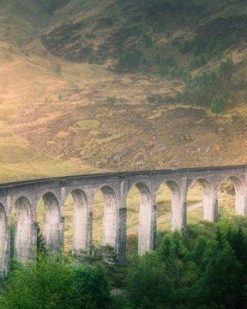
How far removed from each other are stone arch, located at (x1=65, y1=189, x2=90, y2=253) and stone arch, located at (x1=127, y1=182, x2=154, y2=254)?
32.1ft

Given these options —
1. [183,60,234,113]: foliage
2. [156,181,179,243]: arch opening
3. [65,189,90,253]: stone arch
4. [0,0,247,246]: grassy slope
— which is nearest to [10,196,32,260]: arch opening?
[65,189,90,253]: stone arch

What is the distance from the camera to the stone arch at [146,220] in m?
85.2

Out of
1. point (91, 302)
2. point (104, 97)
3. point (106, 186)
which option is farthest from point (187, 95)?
point (91, 302)

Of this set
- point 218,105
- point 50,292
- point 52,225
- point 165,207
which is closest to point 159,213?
point 165,207

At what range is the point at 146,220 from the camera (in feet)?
282

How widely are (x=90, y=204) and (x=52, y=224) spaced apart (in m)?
6.56

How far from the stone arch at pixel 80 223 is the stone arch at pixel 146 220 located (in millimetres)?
9786

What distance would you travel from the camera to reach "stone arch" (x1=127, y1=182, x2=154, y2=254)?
85188 millimetres

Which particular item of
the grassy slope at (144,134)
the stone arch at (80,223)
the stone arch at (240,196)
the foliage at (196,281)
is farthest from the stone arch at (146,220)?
the grassy slope at (144,134)

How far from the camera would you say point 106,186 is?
261 ft

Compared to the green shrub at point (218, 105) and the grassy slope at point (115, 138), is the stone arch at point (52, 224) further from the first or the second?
the green shrub at point (218, 105)

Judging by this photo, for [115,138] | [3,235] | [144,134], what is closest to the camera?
[3,235]

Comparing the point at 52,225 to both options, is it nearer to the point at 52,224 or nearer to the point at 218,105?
the point at 52,224

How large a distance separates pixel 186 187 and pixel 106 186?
16.7m
